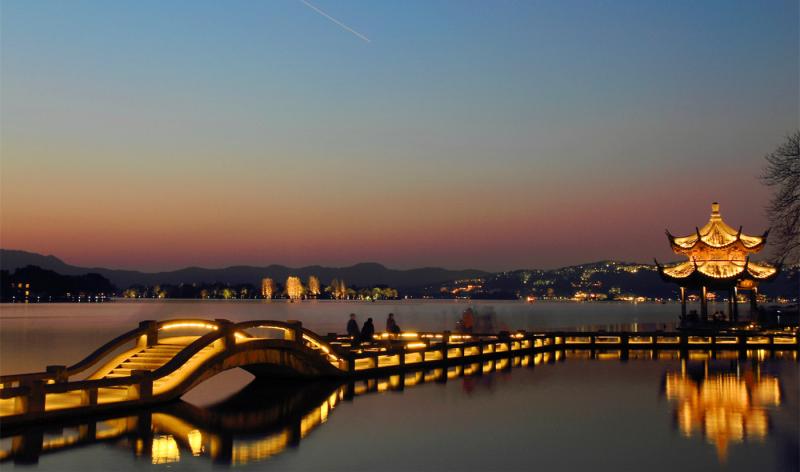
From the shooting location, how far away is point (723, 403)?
57.9 ft

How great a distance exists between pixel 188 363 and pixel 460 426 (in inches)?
237

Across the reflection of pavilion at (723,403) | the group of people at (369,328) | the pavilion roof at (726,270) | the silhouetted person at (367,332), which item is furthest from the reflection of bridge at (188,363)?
the pavilion roof at (726,270)

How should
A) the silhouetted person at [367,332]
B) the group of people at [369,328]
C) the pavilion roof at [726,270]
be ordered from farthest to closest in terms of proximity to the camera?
the pavilion roof at [726,270]
the silhouetted person at [367,332]
the group of people at [369,328]

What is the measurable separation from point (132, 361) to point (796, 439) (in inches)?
508

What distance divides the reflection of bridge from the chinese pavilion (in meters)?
20.1

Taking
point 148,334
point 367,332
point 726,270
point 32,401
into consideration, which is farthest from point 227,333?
point 726,270

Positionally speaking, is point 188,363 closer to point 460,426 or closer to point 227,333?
point 227,333

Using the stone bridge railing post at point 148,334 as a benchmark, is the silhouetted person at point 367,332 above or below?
below

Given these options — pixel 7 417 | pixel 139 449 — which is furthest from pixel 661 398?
pixel 7 417

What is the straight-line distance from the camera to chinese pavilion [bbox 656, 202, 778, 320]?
149 feet

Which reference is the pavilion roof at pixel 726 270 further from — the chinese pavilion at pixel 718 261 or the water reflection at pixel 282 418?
the water reflection at pixel 282 418

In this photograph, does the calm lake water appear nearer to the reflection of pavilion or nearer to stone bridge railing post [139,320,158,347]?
the reflection of pavilion

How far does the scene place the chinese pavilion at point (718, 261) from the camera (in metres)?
45.4

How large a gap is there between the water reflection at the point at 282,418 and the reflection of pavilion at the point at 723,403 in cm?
2
